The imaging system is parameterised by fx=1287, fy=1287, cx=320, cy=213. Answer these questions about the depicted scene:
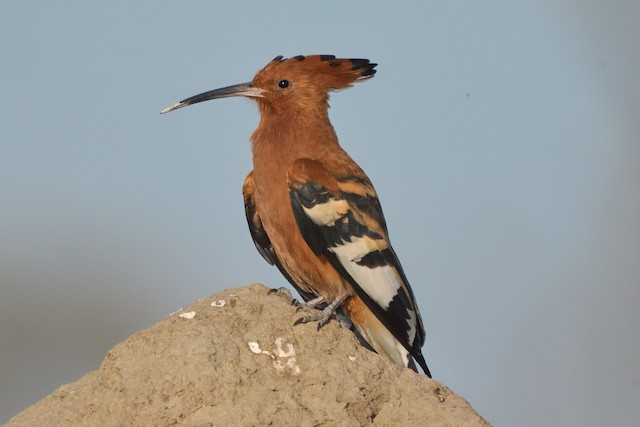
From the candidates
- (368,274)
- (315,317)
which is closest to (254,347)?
(315,317)

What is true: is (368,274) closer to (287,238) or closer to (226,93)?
(287,238)

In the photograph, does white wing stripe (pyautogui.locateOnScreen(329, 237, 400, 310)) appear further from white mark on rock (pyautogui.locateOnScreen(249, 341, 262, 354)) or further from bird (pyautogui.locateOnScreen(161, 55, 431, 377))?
white mark on rock (pyautogui.locateOnScreen(249, 341, 262, 354))

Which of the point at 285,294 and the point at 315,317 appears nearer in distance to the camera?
the point at 315,317

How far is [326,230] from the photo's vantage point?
4844 mm

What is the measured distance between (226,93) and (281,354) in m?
1.93

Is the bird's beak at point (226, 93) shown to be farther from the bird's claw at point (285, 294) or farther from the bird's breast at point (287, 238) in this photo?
the bird's claw at point (285, 294)

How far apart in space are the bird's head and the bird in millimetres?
30

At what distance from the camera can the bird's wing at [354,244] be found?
4.78 metres

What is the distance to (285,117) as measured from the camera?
17.1 feet

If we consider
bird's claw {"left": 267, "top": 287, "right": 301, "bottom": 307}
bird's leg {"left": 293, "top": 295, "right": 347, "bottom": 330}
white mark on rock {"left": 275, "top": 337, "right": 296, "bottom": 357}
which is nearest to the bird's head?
bird's claw {"left": 267, "top": 287, "right": 301, "bottom": 307}

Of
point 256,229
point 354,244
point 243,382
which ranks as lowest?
point 243,382

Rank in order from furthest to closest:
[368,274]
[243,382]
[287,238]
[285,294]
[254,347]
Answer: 1. [287,238]
2. [368,274]
3. [285,294]
4. [254,347]
5. [243,382]

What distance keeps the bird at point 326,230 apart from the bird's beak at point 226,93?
167 millimetres

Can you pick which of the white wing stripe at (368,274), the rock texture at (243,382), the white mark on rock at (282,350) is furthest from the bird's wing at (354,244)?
the white mark on rock at (282,350)
